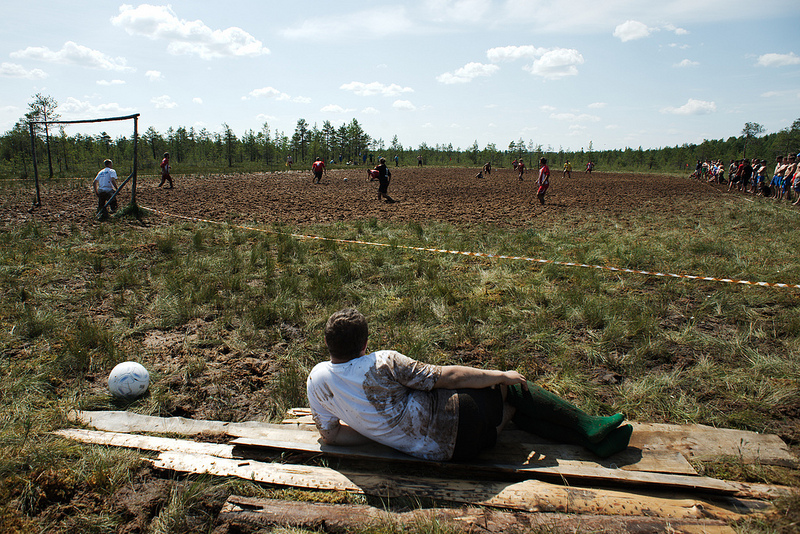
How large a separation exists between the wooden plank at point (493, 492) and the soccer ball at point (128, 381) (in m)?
1.25

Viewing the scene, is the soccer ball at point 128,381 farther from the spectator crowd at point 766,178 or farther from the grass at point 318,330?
the spectator crowd at point 766,178

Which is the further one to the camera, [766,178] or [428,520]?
[766,178]

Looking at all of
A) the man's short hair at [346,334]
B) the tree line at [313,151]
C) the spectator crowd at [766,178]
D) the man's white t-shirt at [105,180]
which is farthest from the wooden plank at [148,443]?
the tree line at [313,151]

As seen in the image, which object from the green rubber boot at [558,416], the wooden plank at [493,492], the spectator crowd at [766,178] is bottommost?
the wooden plank at [493,492]

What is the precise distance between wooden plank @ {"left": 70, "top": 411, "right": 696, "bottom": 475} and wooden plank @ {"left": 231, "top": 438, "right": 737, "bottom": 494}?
0.03m

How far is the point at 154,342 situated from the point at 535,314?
15.2ft

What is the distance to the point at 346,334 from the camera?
2654 millimetres

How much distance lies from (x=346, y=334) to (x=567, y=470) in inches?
63.3

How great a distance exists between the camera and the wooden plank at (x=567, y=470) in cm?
247

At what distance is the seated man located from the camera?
2688 mm

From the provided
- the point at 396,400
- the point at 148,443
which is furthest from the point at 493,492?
the point at 148,443

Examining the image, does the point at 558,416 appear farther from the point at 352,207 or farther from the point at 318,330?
the point at 352,207

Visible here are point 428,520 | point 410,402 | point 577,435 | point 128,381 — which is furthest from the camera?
point 128,381

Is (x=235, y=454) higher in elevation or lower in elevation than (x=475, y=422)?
lower
